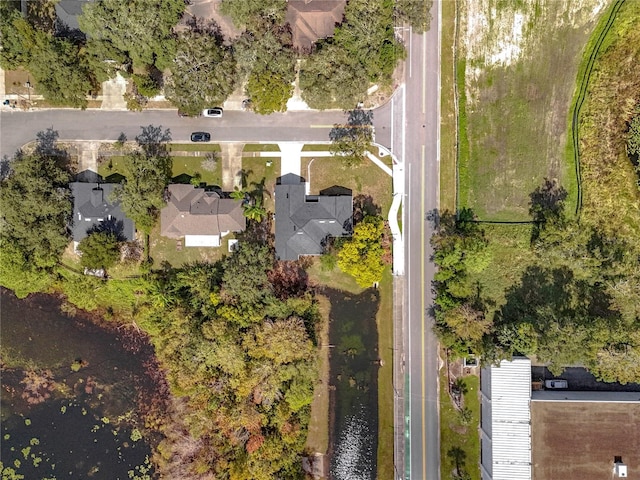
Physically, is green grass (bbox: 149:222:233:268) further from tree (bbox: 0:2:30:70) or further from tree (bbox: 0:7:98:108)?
tree (bbox: 0:2:30:70)

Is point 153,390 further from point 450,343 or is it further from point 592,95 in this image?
point 592,95

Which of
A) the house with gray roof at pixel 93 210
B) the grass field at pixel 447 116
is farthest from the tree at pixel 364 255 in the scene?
the house with gray roof at pixel 93 210

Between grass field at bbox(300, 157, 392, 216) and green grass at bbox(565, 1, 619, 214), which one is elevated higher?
green grass at bbox(565, 1, 619, 214)

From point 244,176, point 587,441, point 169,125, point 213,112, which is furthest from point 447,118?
point 587,441

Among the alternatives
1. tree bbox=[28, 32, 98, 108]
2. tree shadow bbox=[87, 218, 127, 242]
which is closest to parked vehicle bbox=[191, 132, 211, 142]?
tree bbox=[28, 32, 98, 108]

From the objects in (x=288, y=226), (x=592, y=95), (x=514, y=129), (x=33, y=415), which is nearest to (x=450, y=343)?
(x=288, y=226)

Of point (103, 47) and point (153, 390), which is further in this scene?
point (153, 390)

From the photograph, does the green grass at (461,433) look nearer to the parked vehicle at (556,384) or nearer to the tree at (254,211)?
the parked vehicle at (556,384)
